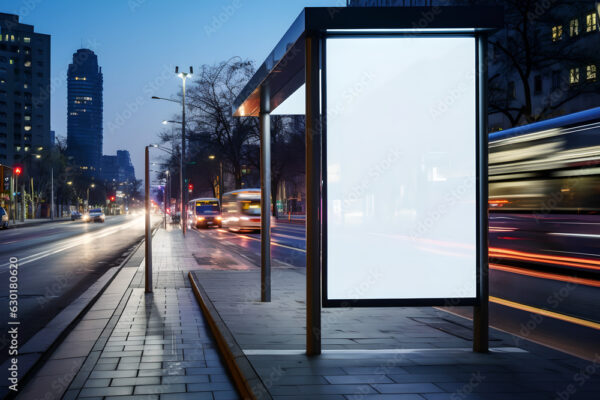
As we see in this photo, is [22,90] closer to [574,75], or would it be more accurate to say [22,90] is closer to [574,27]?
[574,75]

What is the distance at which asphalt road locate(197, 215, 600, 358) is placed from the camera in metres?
6.65

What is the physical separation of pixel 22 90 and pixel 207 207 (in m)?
91.1

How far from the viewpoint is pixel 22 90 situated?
119000 mm

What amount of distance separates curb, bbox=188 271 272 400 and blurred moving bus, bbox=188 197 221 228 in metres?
41.0

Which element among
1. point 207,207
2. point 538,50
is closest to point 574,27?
point 538,50

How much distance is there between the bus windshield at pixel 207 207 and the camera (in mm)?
48281

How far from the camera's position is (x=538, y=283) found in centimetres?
1127

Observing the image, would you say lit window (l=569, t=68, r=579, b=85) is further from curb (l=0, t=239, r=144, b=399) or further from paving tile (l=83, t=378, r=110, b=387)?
paving tile (l=83, t=378, r=110, b=387)

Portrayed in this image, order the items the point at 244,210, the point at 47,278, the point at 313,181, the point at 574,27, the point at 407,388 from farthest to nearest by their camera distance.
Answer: the point at 244,210
the point at 574,27
the point at 47,278
the point at 313,181
the point at 407,388

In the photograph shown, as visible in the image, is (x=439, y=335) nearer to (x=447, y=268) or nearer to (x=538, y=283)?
(x=447, y=268)

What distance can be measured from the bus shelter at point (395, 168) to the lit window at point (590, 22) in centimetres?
3203

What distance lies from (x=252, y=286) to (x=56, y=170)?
8088 cm

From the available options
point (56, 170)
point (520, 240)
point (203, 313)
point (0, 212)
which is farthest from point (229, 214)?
point (56, 170)

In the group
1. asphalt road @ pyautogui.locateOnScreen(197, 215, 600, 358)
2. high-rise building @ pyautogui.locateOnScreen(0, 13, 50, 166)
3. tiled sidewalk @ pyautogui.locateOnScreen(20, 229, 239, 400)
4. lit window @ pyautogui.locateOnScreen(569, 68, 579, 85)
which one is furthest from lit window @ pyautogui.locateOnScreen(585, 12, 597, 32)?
high-rise building @ pyautogui.locateOnScreen(0, 13, 50, 166)
